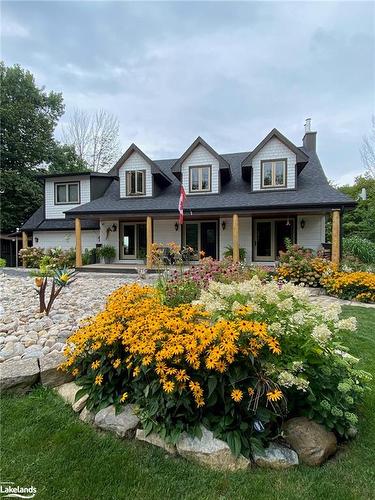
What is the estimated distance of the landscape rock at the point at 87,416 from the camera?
2.46 metres

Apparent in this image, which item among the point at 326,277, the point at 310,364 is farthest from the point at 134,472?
the point at 326,277

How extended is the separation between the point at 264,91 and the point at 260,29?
18.1 feet

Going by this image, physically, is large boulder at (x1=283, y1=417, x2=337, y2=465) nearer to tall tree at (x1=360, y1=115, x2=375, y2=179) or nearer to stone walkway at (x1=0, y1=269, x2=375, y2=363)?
stone walkway at (x1=0, y1=269, x2=375, y2=363)

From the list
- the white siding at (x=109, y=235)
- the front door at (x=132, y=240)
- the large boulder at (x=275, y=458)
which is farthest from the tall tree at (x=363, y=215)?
the large boulder at (x=275, y=458)

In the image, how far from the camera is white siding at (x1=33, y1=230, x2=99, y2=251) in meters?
15.9

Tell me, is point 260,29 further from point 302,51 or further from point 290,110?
point 290,110

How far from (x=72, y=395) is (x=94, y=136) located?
89.9 ft

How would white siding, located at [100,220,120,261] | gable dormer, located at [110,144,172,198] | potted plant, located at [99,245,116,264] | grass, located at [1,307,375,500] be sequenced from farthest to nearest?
white siding, located at [100,220,120,261] < potted plant, located at [99,245,116,264] < gable dormer, located at [110,144,172,198] < grass, located at [1,307,375,500]

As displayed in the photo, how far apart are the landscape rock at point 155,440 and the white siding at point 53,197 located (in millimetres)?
14945

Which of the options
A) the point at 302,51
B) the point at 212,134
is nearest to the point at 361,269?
the point at 302,51

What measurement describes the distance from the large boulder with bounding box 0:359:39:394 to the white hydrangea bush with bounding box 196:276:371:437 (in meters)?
1.89

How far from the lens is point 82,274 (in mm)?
11945

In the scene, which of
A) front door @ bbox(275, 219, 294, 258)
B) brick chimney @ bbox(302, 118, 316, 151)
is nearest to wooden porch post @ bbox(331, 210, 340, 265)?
front door @ bbox(275, 219, 294, 258)

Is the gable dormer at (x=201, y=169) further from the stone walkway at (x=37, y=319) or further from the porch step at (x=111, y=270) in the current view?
the stone walkway at (x=37, y=319)
